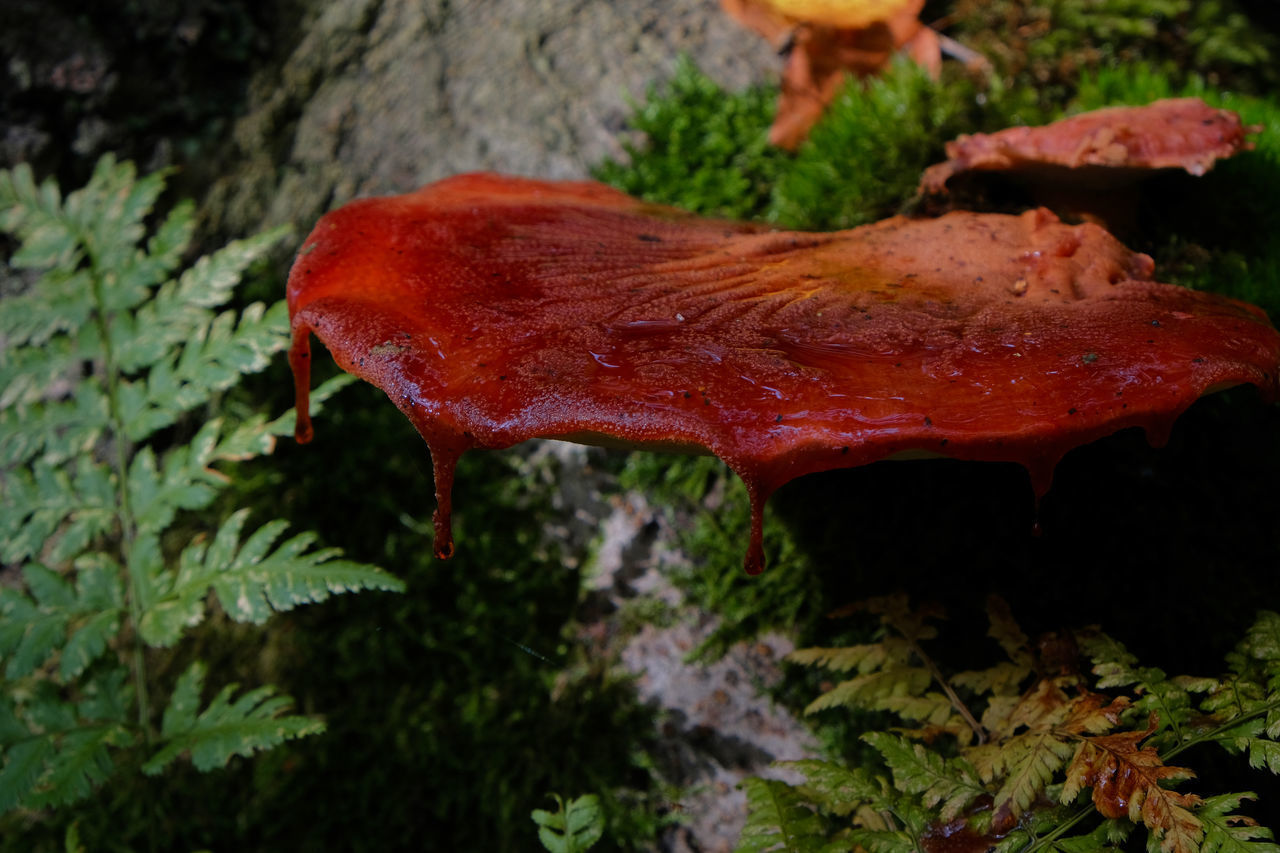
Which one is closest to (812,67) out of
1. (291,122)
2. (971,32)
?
(971,32)

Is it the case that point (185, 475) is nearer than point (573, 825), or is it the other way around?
point (573, 825)

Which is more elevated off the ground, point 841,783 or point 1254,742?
point 1254,742

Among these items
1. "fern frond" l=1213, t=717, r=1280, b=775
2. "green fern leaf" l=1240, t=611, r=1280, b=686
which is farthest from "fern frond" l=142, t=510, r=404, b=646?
"green fern leaf" l=1240, t=611, r=1280, b=686

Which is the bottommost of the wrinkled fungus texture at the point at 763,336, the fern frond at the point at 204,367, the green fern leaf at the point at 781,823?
the green fern leaf at the point at 781,823

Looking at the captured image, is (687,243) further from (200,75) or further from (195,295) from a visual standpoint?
(200,75)

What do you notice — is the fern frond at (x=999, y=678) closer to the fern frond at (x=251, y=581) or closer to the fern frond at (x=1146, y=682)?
the fern frond at (x=1146, y=682)

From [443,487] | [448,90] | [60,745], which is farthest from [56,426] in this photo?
[443,487]

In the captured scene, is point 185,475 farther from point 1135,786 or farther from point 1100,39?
point 1100,39

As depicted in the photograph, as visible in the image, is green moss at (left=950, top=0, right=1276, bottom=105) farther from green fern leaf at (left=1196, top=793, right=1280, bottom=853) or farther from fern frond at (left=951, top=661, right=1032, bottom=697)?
green fern leaf at (left=1196, top=793, right=1280, bottom=853)

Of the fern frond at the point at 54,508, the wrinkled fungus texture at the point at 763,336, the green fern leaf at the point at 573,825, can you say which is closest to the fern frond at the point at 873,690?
the green fern leaf at the point at 573,825
